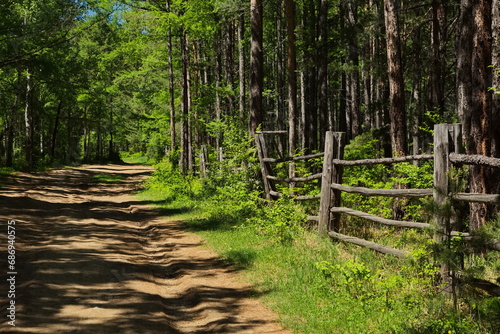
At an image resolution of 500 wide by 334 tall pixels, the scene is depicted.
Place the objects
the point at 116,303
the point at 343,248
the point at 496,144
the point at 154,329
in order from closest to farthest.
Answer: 1. the point at 154,329
2. the point at 116,303
3. the point at 496,144
4. the point at 343,248

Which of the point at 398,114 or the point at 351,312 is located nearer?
the point at 351,312

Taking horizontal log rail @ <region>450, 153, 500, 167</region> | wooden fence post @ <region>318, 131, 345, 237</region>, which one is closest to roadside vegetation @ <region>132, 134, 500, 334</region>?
wooden fence post @ <region>318, 131, 345, 237</region>

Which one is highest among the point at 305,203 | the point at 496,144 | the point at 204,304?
the point at 496,144

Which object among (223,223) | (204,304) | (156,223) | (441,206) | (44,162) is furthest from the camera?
(44,162)

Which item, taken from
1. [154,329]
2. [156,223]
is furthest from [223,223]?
[154,329]

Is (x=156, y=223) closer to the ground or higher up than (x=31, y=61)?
closer to the ground

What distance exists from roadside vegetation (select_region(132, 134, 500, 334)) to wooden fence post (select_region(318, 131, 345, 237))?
40cm

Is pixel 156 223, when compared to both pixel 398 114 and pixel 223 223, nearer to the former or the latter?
pixel 223 223

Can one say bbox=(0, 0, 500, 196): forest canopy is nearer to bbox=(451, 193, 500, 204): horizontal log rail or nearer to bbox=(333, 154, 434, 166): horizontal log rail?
bbox=(333, 154, 434, 166): horizontal log rail

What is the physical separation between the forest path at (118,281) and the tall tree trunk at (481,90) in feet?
14.2

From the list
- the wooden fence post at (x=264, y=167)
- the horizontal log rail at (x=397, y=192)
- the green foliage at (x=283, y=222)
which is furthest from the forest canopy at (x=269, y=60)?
the green foliage at (x=283, y=222)

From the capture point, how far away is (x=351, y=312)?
5219 millimetres

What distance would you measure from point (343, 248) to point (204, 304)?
2.95m

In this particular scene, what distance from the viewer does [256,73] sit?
1384 cm
